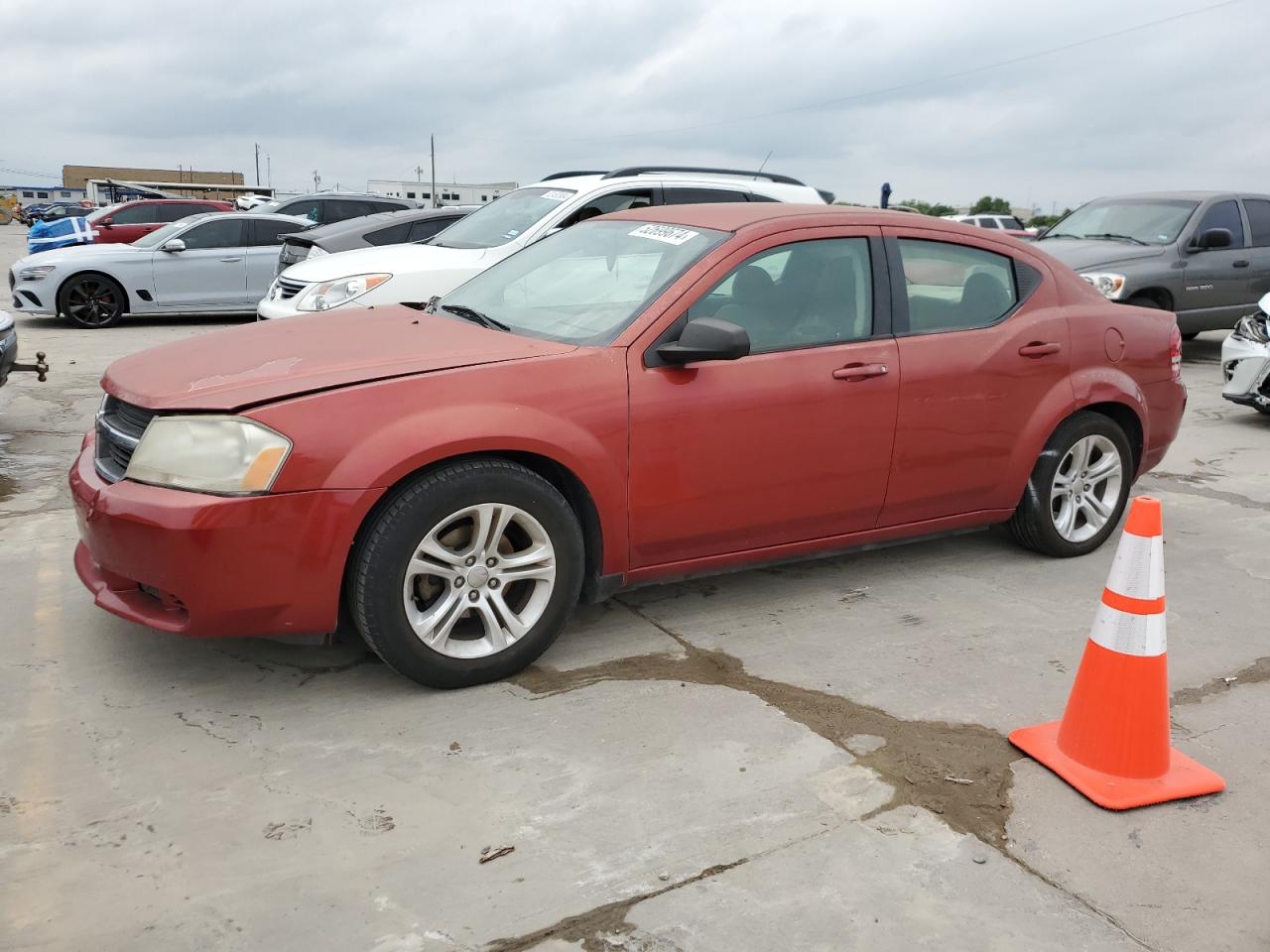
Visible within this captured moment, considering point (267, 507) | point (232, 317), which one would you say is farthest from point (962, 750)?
point (232, 317)

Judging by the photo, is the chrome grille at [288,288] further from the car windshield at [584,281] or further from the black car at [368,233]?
the car windshield at [584,281]

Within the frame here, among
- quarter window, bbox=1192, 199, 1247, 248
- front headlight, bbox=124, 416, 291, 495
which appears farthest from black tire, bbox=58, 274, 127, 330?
quarter window, bbox=1192, 199, 1247, 248

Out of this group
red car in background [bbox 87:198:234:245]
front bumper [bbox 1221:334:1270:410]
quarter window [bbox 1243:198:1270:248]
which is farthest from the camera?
red car in background [bbox 87:198:234:245]

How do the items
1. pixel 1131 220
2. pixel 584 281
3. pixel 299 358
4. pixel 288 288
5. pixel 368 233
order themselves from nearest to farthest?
pixel 299 358
pixel 584 281
pixel 288 288
pixel 368 233
pixel 1131 220

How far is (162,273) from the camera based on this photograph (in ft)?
43.5

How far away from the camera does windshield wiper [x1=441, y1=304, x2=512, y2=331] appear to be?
4.23 m

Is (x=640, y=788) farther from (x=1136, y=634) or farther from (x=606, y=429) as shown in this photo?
(x=1136, y=634)

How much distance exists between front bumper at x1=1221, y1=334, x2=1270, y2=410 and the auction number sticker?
5.76 metres

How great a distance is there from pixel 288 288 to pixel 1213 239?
870cm

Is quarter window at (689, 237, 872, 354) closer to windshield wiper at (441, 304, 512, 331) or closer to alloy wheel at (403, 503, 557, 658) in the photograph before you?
windshield wiper at (441, 304, 512, 331)

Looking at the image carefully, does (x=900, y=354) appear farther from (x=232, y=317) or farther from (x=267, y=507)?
(x=232, y=317)

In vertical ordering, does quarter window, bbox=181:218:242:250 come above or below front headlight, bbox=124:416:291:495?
above

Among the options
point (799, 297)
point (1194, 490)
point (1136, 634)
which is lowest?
point (1194, 490)

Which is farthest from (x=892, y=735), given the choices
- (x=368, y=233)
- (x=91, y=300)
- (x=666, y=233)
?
(x=91, y=300)
